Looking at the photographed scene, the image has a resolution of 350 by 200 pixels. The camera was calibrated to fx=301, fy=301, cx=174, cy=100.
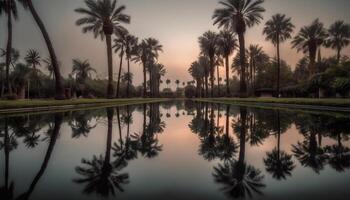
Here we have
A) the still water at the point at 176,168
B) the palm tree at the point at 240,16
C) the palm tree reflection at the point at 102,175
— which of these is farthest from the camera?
the palm tree at the point at 240,16

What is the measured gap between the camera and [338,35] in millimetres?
66000

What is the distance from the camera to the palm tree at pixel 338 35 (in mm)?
64500

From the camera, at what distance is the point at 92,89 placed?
97.5 meters

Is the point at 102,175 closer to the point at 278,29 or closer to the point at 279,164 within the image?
the point at 279,164

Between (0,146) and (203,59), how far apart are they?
304 ft

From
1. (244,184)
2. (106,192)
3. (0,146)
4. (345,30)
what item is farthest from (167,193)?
(345,30)

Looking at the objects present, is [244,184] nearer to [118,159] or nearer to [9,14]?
[118,159]

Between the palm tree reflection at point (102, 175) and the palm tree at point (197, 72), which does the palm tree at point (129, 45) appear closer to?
the palm tree at point (197, 72)

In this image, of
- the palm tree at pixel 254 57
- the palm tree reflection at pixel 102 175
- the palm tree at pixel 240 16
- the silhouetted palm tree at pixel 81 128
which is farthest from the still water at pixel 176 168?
the palm tree at pixel 254 57

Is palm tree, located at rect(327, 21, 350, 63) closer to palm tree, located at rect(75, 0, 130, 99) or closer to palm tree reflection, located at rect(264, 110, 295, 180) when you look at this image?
palm tree, located at rect(75, 0, 130, 99)

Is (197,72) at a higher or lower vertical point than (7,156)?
higher

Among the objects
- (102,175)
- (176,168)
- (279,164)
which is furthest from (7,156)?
(279,164)

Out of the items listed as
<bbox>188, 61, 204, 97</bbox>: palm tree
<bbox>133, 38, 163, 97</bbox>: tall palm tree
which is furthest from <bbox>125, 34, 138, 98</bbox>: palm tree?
<bbox>188, 61, 204, 97</bbox>: palm tree

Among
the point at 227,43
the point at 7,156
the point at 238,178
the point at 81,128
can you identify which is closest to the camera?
the point at 238,178
